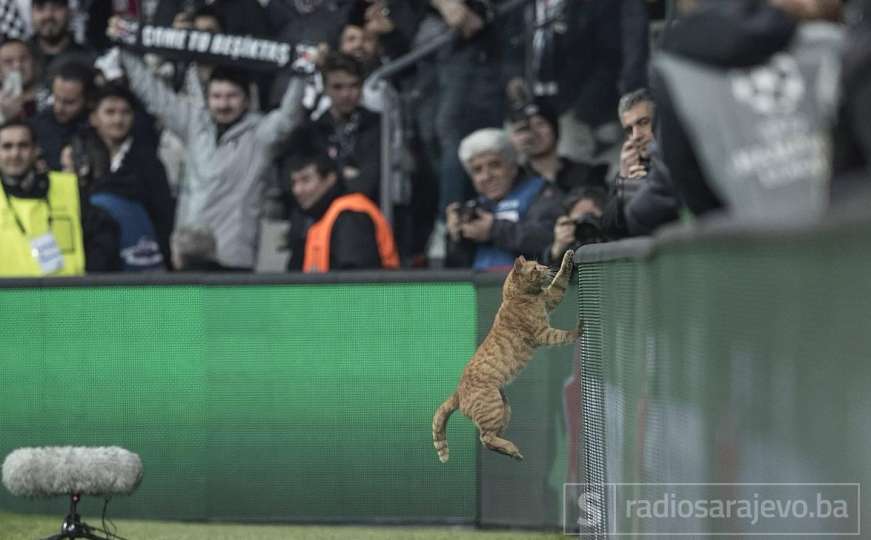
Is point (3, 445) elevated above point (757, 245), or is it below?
below

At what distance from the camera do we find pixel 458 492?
8914mm

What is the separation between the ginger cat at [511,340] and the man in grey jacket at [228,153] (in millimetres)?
4007

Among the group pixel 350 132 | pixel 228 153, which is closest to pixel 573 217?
pixel 350 132

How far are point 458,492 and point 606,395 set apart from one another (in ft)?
12.0

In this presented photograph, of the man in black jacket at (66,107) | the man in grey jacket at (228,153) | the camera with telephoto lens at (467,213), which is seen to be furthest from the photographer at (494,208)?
the man in black jacket at (66,107)

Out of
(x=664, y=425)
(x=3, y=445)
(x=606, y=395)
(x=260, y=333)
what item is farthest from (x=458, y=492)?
(x=664, y=425)

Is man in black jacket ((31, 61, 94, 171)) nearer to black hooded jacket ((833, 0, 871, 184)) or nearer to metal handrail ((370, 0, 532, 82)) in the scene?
metal handrail ((370, 0, 532, 82))

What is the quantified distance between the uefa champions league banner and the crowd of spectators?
0.12 feet

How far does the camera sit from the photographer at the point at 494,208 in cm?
913

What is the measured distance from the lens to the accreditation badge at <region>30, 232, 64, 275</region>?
9.91 m

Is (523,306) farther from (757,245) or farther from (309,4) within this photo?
(309,4)

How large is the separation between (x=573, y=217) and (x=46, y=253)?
327 cm

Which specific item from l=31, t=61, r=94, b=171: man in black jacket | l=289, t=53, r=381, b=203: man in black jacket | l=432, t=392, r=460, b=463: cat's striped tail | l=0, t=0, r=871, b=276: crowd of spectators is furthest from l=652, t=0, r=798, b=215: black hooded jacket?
l=31, t=61, r=94, b=171: man in black jacket

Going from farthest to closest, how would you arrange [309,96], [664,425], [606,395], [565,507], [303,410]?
[309,96] < [303,410] < [565,507] < [606,395] < [664,425]
